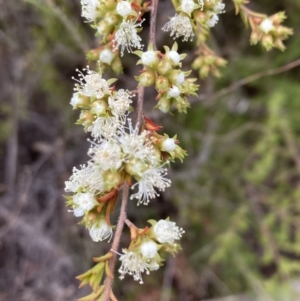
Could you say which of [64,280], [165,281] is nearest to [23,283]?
[64,280]

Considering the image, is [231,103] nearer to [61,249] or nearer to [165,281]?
[165,281]

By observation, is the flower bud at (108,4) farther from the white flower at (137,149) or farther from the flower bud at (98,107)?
the white flower at (137,149)

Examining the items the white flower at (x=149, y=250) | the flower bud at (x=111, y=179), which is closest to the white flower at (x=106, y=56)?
the flower bud at (x=111, y=179)

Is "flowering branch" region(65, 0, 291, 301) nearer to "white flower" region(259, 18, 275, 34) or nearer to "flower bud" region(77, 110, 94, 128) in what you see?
"flower bud" region(77, 110, 94, 128)

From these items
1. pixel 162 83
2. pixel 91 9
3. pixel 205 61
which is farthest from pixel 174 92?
pixel 205 61

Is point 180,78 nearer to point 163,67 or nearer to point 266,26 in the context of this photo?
point 163,67

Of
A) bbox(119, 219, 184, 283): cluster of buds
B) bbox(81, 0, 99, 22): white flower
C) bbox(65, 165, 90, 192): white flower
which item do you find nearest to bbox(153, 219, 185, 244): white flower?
bbox(119, 219, 184, 283): cluster of buds
